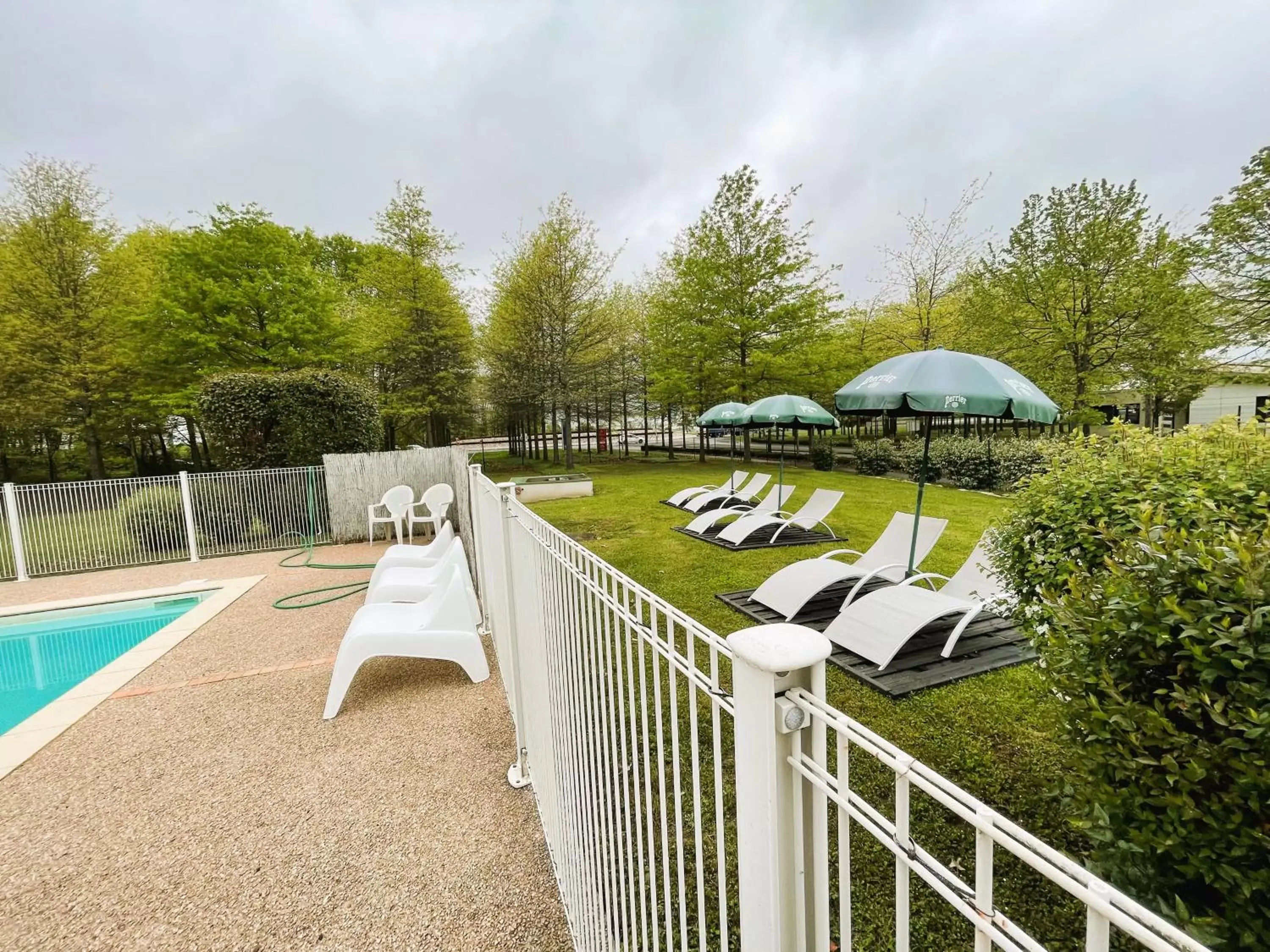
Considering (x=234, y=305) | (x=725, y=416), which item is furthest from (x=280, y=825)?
(x=234, y=305)

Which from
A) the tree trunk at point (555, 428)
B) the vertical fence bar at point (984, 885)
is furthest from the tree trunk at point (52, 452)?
the vertical fence bar at point (984, 885)

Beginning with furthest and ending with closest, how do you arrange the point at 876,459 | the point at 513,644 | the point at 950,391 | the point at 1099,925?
the point at 876,459 → the point at 950,391 → the point at 513,644 → the point at 1099,925

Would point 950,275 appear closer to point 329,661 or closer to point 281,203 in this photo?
point 329,661

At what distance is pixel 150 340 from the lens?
584 inches

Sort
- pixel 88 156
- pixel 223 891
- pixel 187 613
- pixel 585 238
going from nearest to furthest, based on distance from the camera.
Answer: pixel 223 891 → pixel 187 613 → pixel 88 156 → pixel 585 238

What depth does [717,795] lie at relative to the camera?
89 centimetres

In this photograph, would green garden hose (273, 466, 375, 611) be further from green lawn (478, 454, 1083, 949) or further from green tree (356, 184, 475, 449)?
green tree (356, 184, 475, 449)

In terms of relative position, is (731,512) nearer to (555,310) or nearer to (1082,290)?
(555,310)

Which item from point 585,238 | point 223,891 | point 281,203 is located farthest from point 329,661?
point 281,203

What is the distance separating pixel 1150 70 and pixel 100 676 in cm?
1967

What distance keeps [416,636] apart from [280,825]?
4.37ft

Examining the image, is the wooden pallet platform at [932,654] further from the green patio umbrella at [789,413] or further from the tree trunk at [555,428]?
the tree trunk at [555,428]

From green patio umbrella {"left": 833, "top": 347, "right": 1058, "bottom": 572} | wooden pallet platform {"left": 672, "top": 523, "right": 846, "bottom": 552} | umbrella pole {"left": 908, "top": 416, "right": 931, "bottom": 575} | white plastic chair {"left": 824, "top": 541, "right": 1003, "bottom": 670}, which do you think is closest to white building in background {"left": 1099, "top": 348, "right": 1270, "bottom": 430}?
green patio umbrella {"left": 833, "top": 347, "right": 1058, "bottom": 572}

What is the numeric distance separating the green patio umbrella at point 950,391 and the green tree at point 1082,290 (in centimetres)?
1187
